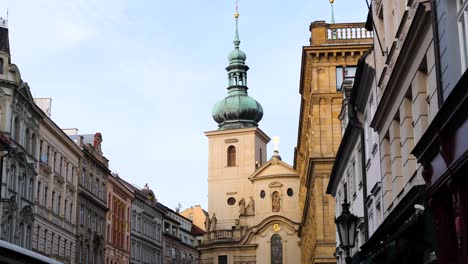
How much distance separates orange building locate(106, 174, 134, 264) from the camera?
2724 inches

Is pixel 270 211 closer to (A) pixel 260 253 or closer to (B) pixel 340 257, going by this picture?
(A) pixel 260 253

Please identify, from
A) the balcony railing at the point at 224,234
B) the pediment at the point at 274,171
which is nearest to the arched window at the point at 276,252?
the balcony railing at the point at 224,234

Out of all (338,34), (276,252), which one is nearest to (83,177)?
(338,34)

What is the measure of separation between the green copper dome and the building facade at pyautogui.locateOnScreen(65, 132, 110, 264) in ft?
156

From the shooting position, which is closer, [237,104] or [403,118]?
[403,118]

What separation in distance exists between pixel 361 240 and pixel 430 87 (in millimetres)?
15865

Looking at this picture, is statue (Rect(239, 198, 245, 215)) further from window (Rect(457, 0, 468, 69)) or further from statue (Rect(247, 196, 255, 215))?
window (Rect(457, 0, 468, 69))

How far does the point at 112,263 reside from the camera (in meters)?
69.5

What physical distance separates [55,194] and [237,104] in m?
62.5

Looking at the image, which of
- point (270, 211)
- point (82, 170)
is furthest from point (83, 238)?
point (270, 211)

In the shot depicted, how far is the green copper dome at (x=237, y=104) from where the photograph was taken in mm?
115562

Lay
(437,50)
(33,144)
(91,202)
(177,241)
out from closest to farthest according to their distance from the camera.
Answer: (437,50) → (33,144) → (91,202) → (177,241)

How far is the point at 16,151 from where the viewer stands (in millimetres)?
46094

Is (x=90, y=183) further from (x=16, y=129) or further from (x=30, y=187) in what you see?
(x=16, y=129)
